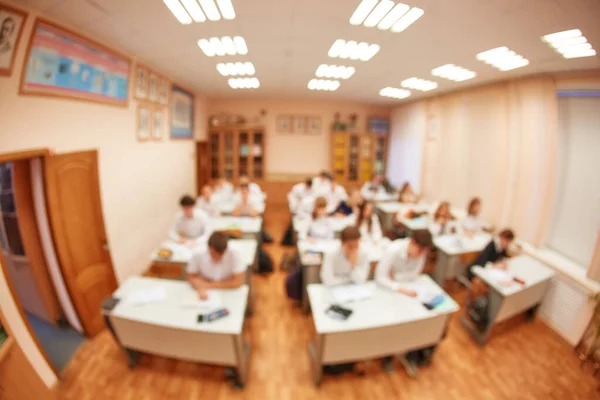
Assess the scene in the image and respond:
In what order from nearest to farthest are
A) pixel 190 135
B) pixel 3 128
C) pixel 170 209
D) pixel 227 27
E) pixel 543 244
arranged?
1. pixel 3 128
2. pixel 227 27
3. pixel 543 244
4. pixel 170 209
5. pixel 190 135

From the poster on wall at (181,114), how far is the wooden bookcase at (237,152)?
1.44 meters

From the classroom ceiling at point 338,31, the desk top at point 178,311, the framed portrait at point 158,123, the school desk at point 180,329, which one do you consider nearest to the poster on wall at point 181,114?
the framed portrait at point 158,123

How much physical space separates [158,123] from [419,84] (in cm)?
520

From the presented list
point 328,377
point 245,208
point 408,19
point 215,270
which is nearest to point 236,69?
point 245,208

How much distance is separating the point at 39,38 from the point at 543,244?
6.92 metres

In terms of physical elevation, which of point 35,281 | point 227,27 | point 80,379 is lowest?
point 80,379

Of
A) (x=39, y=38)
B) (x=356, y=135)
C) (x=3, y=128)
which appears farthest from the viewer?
(x=356, y=135)

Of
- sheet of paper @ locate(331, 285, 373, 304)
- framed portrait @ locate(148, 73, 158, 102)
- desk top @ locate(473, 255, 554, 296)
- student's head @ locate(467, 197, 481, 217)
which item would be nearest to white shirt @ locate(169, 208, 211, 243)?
sheet of paper @ locate(331, 285, 373, 304)

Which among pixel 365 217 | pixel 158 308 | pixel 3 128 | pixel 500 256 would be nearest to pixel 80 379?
pixel 158 308

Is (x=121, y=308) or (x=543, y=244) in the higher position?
(x=543, y=244)

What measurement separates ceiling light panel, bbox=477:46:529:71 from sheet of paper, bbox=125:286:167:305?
4.52 metres

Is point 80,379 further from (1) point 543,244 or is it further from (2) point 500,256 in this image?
(1) point 543,244

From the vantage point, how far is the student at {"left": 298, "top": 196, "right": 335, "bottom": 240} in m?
3.96

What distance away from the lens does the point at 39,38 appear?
7.48 feet
